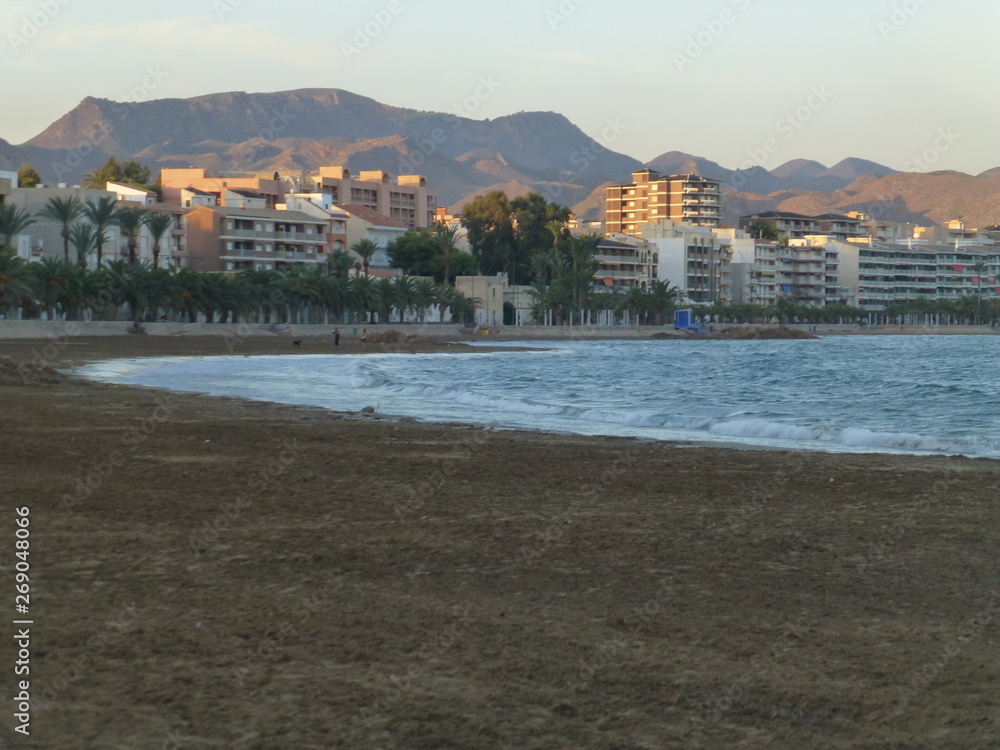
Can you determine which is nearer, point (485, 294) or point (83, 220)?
point (83, 220)

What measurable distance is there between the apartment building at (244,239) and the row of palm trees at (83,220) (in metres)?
19.7

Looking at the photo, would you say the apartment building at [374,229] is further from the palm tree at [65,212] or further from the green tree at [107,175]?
the palm tree at [65,212]

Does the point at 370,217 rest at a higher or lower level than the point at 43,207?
higher

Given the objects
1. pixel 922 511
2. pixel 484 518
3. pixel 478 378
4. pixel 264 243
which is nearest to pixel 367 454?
pixel 484 518

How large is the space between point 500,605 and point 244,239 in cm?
12160

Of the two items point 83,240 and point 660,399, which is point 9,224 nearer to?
point 83,240

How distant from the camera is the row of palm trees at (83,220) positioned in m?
83.4

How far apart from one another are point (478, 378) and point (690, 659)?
39.4 metres

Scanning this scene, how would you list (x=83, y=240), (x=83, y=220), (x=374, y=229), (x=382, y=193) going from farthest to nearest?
(x=382, y=193) < (x=374, y=229) < (x=83, y=220) < (x=83, y=240)

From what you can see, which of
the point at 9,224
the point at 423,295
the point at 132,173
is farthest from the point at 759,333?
the point at 9,224

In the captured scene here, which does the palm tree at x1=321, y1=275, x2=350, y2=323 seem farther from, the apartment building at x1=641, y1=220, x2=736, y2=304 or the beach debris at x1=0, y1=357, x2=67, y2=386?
the apartment building at x1=641, y1=220, x2=736, y2=304

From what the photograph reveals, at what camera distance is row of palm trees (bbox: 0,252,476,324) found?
77.6m

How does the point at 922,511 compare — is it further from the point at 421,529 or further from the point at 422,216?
the point at 422,216

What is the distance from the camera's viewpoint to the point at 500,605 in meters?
7.48
